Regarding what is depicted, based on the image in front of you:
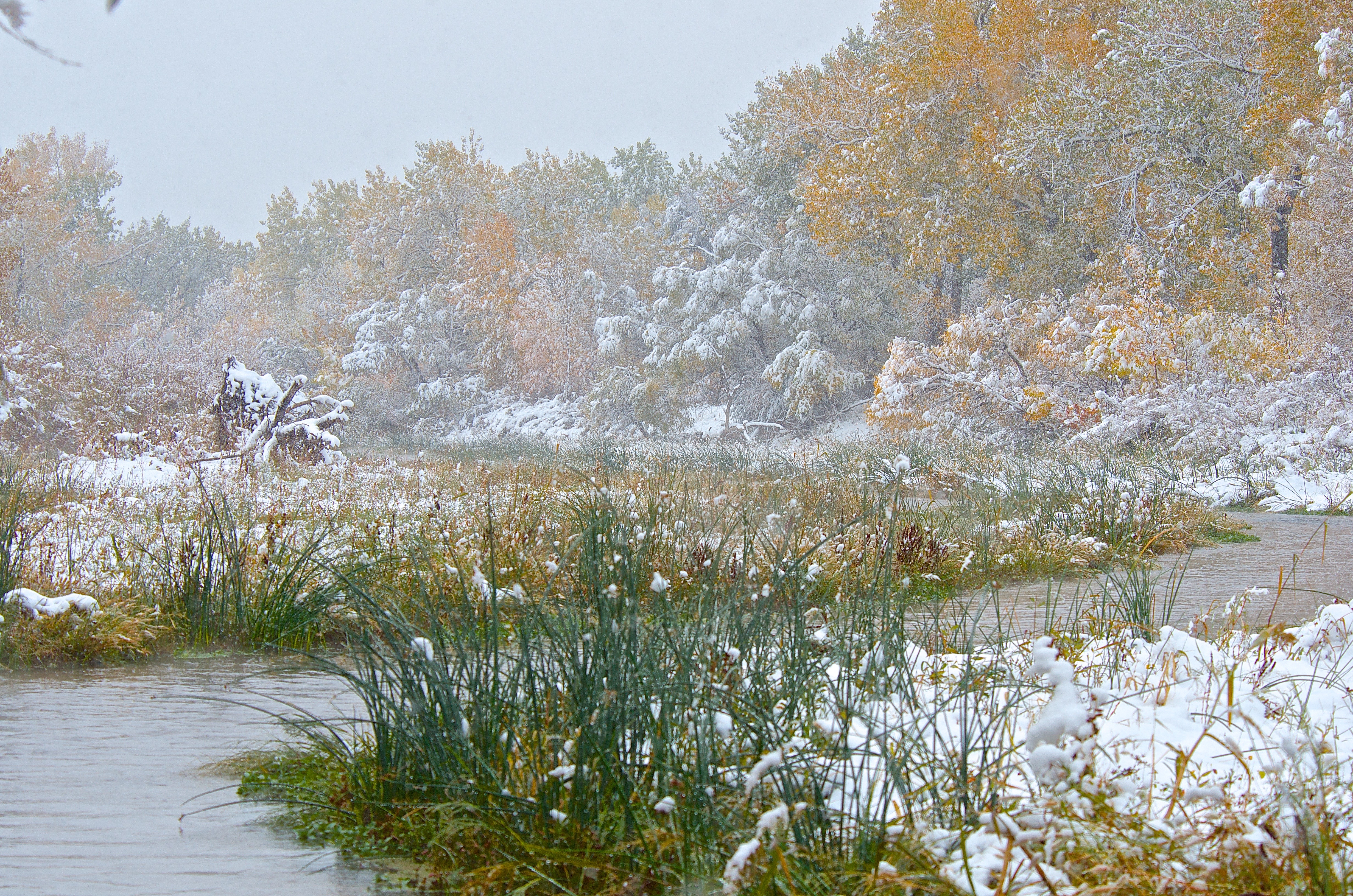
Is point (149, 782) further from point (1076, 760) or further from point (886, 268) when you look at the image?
point (886, 268)

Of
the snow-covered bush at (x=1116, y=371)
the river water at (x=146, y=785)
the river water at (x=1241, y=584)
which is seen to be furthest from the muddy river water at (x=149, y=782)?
the snow-covered bush at (x=1116, y=371)

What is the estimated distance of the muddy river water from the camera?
2717mm

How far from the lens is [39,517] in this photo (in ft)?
24.1

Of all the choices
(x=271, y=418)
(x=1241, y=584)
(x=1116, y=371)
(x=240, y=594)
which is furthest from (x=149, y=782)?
(x=1116, y=371)

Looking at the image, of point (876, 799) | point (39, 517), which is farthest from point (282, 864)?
point (39, 517)

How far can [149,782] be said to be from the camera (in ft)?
11.5

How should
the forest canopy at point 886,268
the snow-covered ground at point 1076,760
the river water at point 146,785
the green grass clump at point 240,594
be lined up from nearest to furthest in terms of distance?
the snow-covered ground at point 1076,760 < the river water at point 146,785 < the green grass clump at point 240,594 < the forest canopy at point 886,268

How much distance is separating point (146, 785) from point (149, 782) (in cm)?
4

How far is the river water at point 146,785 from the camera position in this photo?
271cm

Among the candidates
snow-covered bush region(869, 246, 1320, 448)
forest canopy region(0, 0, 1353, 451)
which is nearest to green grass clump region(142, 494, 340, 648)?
forest canopy region(0, 0, 1353, 451)

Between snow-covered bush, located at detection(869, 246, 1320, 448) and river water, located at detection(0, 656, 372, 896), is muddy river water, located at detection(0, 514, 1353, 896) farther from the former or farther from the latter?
snow-covered bush, located at detection(869, 246, 1320, 448)

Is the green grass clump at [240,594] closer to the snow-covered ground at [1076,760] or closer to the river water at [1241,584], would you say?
the snow-covered ground at [1076,760]

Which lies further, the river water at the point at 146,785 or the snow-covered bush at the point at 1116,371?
the snow-covered bush at the point at 1116,371

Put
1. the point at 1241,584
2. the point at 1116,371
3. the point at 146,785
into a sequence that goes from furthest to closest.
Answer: the point at 1116,371, the point at 1241,584, the point at 146,785
